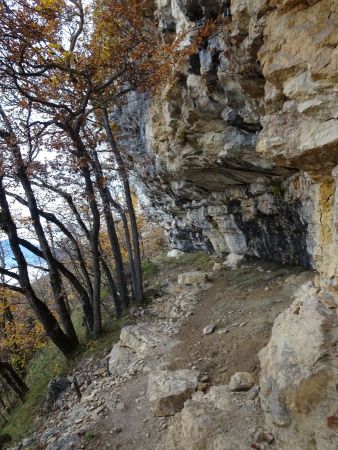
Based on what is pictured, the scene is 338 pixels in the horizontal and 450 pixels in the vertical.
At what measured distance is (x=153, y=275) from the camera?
53.9 ft

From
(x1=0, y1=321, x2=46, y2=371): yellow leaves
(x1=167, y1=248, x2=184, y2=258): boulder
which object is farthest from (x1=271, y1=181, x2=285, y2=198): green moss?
(x1=0, y1=321, x2=46, y2=371): yellow leaves

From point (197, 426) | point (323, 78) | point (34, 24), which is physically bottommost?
point (197, 426)

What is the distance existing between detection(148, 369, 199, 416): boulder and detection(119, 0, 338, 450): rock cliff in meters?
1.81

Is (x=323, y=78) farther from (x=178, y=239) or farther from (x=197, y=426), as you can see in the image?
(x=178, y=239)

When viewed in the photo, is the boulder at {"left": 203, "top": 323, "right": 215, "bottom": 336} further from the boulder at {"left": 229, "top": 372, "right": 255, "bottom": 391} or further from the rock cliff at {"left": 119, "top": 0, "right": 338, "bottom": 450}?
the rock cliff at {"left": 119, "top": 0, "right": 338, "bottom": 450}

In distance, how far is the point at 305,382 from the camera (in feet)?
10.9

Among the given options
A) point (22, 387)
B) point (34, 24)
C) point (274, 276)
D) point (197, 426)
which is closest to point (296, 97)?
point (197, 426)

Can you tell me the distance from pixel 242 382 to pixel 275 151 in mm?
3643

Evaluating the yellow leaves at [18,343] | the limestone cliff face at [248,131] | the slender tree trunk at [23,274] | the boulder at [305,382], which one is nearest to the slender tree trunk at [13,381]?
the yellow leaves at [18,343]

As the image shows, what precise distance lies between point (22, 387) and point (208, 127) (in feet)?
43.8

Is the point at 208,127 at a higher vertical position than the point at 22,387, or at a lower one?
higher

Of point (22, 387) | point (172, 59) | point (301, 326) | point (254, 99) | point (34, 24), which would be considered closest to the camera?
point (301, 326)

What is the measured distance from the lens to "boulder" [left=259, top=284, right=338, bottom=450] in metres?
3.17

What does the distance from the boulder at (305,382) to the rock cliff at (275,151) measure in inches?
0.4
